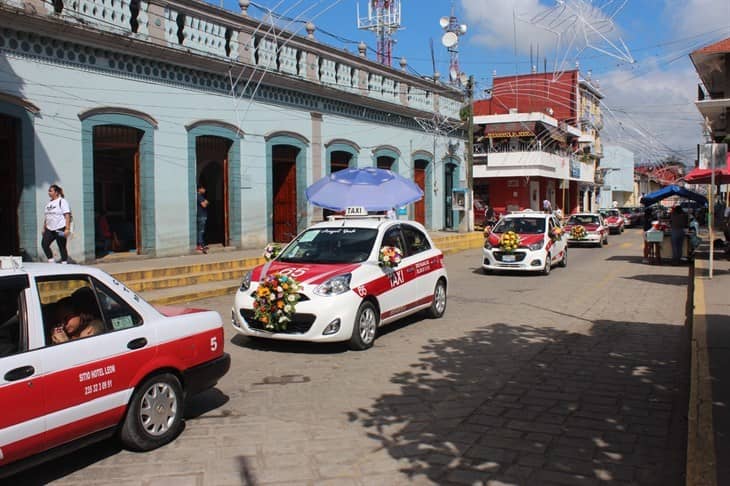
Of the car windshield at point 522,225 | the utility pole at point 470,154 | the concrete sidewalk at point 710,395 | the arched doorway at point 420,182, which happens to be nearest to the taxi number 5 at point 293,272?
the concrete sidewalk at point 710,395

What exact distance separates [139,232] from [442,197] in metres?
17.3

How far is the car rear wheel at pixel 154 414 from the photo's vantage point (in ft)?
17.1

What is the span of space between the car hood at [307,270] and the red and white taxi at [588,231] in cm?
2131

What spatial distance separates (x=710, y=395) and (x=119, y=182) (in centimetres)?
1441

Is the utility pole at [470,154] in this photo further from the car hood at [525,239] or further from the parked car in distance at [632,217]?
the parked car in distance at [632,217]

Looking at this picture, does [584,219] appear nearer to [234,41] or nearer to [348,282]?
[234,41]

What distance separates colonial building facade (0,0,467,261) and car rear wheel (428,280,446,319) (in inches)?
326

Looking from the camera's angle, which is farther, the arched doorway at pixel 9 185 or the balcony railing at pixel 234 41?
the balcony railing at pixel 234 41

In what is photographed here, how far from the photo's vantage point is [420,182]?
1177 inches

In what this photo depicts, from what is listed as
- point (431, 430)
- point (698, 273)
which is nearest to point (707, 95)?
point (698, 273)

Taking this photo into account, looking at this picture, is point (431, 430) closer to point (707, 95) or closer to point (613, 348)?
point (613, 348)

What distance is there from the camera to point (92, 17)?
14.8 meters

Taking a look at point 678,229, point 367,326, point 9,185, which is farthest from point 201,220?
point 678,229

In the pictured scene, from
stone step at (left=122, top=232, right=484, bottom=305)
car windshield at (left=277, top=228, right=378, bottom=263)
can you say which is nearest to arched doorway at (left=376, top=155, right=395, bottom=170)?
stone step at (left=122, top=232, right=484, bottom=305)
